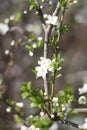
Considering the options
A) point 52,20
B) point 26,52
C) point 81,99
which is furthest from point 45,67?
point 26,52

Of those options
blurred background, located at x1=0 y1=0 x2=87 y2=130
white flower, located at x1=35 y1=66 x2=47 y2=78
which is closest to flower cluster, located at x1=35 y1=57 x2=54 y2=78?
white flower, located at x1=35 y1=66 x2=47 y2=78

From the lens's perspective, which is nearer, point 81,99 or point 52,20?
point 52,20

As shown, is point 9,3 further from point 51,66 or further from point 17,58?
point 51,66

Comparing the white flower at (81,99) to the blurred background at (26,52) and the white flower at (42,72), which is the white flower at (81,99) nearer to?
the white flower at (42,72)

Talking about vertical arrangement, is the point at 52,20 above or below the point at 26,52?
below

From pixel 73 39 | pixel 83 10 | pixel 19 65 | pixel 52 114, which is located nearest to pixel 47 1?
pixel 52 114

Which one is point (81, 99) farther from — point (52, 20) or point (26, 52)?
point (26, 52)

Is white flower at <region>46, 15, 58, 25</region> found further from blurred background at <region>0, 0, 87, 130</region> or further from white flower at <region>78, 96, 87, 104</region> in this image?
blurred background at <region>0, 0, 87, 130</region>

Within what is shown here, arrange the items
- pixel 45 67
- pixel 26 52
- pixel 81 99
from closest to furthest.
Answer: pixel 45 67
pixel 81 99
pixel 26 52
